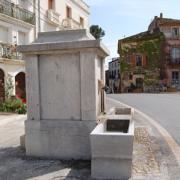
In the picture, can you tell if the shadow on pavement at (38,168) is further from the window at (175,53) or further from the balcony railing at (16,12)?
the window at (175,53)

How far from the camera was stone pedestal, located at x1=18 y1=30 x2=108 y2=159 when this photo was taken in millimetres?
5043

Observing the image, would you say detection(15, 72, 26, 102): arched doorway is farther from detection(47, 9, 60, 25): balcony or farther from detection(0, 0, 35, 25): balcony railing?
detection(47, 9, 60, 25): balcony

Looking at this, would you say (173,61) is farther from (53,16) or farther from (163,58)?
(53,16)

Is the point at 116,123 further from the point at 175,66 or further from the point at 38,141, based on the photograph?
the point at 175,66

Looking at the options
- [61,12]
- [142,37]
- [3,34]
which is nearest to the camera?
[3,34]

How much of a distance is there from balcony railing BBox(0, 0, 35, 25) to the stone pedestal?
Answer: 450 inches

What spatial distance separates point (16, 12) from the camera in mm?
16797

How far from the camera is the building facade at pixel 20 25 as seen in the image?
1554cm

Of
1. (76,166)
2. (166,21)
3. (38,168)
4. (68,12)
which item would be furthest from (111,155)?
(166,21)

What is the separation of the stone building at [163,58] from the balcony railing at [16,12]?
2211 cm

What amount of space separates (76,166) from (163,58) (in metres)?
35.3

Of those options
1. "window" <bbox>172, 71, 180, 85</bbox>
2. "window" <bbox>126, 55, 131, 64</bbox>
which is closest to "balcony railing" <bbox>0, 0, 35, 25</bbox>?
"window" <bbox>126, 55, 131, 64</bbox>

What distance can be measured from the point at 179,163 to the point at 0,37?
43.3ft

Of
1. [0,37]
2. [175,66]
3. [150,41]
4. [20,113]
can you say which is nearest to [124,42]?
[150,41]
